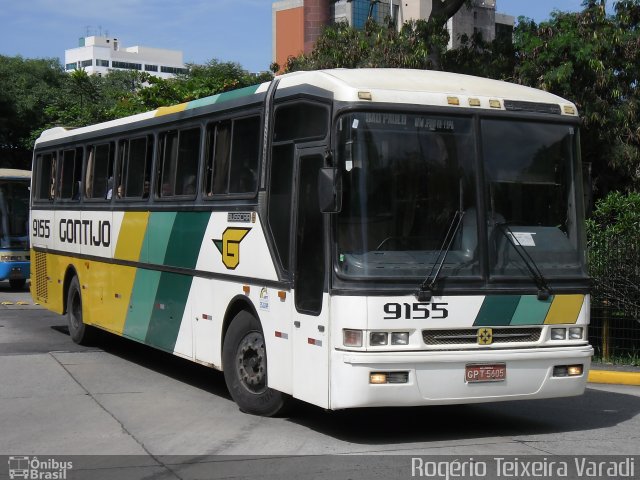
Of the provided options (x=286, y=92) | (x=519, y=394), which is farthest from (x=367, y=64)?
(x=519, y=394)

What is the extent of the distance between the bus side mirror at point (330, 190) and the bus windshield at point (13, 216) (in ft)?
69.0

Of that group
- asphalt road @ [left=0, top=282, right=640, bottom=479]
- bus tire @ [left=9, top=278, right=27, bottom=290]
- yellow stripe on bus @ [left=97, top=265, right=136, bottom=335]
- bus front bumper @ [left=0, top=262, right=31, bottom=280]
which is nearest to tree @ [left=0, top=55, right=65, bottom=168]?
bus tire @ [left=9, top=278, right=27, bottom=290]

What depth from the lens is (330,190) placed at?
8078 mm

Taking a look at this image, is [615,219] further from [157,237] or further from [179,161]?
[157,237]

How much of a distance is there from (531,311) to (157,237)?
Result: 17.3 feet

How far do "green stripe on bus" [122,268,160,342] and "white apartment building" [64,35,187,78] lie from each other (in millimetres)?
168569

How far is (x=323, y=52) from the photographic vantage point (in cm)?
2242

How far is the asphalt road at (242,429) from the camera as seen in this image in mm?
7891

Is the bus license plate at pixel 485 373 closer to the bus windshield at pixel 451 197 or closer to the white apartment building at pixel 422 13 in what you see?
the bus windshield at pixel 451 197

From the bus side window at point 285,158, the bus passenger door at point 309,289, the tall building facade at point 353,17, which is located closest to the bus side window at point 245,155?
the bus side window at point 285,158

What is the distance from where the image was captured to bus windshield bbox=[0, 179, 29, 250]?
1085 inches

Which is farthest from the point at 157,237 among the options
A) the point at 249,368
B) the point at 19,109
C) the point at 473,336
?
the point at 19,109

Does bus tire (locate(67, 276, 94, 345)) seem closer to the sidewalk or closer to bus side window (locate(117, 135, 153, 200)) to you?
bus side window (locate(117, 135, 153, 200))

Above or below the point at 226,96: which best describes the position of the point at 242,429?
below
